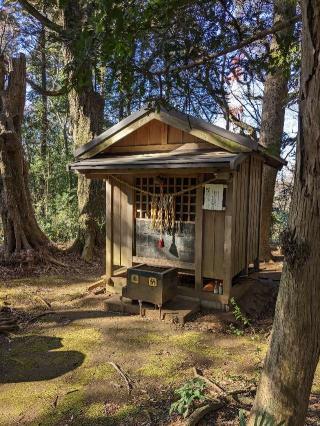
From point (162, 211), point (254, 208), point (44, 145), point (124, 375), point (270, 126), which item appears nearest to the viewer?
point (124, 375)

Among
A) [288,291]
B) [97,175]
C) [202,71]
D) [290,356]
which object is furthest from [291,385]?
[97,175]

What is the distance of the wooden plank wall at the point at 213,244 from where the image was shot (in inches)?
236

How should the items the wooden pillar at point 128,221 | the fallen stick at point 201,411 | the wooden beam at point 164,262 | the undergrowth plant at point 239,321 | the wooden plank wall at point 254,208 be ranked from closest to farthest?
the fallen stick at point 201,411
the undergrowth plant at point 239,321
the wooden beam at point 164,262
the wooden pillar at point 128,221
the wooden plank wall at point 254,208

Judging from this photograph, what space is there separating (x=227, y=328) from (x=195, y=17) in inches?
176

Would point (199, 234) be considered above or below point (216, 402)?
above

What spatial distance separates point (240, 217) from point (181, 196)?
118 cm

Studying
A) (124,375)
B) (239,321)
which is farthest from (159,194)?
(124,375)

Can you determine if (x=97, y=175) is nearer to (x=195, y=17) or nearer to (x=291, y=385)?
(x=195, y=17)

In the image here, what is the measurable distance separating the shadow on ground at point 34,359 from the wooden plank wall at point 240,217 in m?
3.19

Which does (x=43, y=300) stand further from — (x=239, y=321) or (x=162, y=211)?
(x=239, y=321)

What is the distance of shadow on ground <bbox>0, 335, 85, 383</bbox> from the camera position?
4098 mm

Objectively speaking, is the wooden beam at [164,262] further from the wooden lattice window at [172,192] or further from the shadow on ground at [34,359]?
the shadow on ground at [34,359]

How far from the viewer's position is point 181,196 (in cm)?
645

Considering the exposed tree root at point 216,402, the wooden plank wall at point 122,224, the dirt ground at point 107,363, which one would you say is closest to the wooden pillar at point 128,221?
the wooden plank wall at point 122,224
